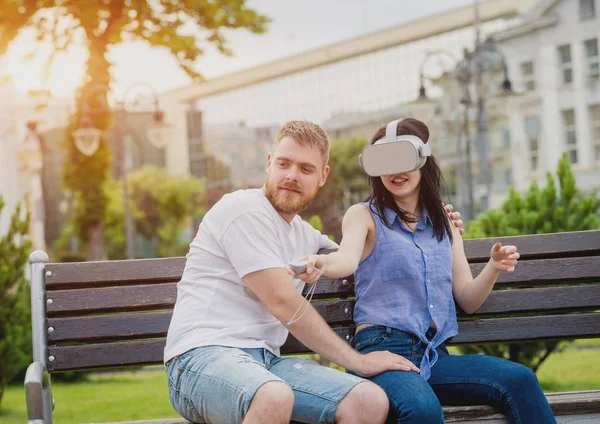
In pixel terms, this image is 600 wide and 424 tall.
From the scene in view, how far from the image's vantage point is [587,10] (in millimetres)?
→ 42500

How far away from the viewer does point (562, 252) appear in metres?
4.29

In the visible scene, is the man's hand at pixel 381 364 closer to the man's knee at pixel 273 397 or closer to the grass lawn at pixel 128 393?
the man's knee at pixel 273 397

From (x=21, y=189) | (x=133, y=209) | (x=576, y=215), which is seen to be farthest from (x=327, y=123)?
(x=576, y=215)

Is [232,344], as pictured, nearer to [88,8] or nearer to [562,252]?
[562,252]

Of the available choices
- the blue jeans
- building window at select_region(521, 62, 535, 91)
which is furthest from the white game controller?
building window at select_region(521, 62, 535, 91)

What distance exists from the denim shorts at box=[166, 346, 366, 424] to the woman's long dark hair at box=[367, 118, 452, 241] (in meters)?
0.79

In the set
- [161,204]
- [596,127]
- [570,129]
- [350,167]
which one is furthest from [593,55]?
[161,204]

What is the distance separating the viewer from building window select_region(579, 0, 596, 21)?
42.2 metres

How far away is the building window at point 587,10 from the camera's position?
42156mm

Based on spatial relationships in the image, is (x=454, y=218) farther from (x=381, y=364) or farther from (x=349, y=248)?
(x=381, y=364)

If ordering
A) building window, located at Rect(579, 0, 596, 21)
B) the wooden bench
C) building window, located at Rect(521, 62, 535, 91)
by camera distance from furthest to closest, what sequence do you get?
building window, located at Rect(521, 62, 535, 91), building window, located at Rect(579, 0, 596, 21), the wooden bench

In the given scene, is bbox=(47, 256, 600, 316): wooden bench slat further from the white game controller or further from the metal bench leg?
the white game controller

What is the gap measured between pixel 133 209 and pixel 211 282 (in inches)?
2318

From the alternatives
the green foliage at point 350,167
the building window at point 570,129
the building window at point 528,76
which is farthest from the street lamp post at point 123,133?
the green foliage at point 350,167
